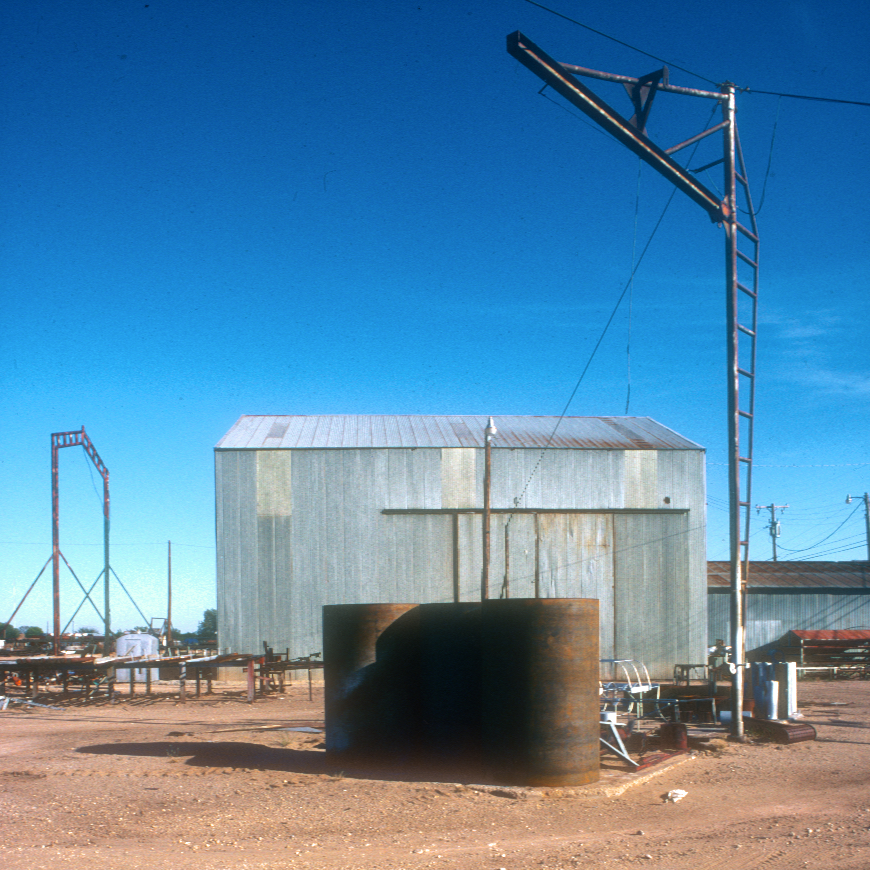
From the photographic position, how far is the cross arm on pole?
42.1 feet

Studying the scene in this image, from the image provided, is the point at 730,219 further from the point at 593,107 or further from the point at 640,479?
the point at 640,479

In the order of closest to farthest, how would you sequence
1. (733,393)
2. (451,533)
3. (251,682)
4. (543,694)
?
1. (543,694)
2. (733,393)
3. (251,682)
4. (451,533)

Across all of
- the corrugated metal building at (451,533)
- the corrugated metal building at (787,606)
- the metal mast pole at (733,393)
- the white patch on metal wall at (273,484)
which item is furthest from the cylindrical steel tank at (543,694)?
the corrugated metal building at (787,606)

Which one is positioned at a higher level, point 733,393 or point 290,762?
Result: point 733,393

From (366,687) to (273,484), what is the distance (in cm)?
1954

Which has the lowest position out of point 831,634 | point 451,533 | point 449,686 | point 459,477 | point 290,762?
point 831,634

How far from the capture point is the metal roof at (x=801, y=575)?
134ft

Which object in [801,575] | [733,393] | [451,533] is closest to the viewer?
[733,393]

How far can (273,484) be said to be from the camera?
1243 inches

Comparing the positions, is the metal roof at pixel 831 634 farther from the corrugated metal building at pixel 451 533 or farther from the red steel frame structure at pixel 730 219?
the red steel frame structure at pixel 730 219

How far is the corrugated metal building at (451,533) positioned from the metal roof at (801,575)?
912 cm

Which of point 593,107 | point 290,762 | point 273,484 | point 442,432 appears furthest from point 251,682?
point 593,107

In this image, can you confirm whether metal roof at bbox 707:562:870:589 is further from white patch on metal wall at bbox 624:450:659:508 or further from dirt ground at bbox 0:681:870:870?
dirt ground at bbox 0:681:870:870

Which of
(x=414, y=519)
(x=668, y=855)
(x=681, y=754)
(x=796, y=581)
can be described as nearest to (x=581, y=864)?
(x=668, y=855)
